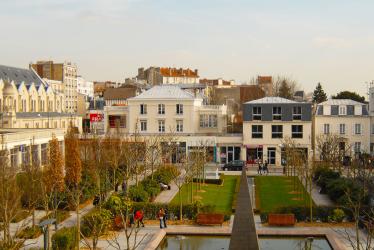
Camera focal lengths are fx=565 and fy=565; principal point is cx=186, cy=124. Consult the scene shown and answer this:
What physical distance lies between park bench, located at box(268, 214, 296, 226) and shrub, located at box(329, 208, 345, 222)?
7.97 feet

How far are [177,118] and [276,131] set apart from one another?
12.5 m

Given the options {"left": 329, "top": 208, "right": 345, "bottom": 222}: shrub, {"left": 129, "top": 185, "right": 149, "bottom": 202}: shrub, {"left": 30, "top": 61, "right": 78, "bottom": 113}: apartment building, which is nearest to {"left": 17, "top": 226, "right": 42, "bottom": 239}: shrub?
{"left": 129, "top": 185, "right": 149, "bottom": 202}: shrub

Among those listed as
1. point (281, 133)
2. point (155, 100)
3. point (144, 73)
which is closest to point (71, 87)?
point (144, 73)

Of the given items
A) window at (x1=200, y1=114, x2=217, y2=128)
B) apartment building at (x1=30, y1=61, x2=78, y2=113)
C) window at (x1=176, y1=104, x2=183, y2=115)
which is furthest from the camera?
apartment building at (x1=30, y1=61, x2=78, y2=113)

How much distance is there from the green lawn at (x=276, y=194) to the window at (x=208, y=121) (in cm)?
1802

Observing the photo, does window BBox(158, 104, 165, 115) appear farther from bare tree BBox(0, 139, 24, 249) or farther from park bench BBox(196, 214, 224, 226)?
park bench BBox(196, 214, 224, 226)

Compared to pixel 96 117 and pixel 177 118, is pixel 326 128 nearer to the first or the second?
pixel 177 118

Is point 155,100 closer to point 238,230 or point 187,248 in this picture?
point 187,248

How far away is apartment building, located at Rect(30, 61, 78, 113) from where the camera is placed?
362 feet

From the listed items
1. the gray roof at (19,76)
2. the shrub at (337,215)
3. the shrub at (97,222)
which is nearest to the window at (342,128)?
the shrub at (337,215)

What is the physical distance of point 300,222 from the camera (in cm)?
3247

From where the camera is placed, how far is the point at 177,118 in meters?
69.1

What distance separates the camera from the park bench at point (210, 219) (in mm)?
31734

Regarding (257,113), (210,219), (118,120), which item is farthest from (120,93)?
(210,219)
